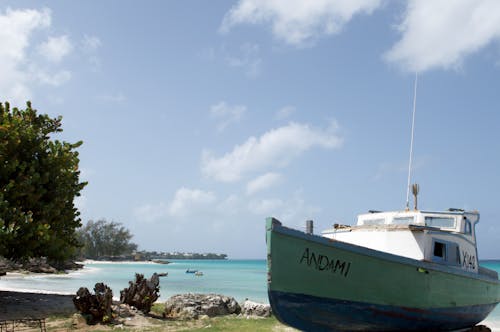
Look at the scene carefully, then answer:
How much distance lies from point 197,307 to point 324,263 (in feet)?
30.7

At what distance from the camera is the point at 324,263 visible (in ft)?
35.3

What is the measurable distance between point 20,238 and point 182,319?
703 centimetres

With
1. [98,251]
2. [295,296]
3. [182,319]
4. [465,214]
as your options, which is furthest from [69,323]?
[98,251]

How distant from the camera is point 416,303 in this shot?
11734 mm

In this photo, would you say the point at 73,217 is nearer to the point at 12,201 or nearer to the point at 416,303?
the point at 12,201

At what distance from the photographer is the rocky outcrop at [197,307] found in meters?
18.1

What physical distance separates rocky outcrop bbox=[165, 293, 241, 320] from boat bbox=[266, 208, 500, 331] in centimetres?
769

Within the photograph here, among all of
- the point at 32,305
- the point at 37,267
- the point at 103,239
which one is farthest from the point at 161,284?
the point at 103,239

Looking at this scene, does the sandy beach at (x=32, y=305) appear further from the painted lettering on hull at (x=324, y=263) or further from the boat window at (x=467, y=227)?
the boat window at (x=467, y=227)

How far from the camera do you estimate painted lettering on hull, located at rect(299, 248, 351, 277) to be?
10656 mm

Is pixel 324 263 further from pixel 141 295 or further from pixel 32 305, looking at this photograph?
pixel 32 305

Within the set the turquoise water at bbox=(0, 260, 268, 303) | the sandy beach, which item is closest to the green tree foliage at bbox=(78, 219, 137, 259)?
the turquoise water at bbox=(0, 260, 268, 303)

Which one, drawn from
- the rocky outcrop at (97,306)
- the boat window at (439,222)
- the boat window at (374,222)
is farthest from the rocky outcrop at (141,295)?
the boat window at (439,222)

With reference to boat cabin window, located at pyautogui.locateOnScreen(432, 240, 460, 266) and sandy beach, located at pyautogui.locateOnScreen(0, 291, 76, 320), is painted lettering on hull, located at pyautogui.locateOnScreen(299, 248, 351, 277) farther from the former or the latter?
sandy beach, located at pyautogui.locateOnScreen(0, 291, 76, 320)
